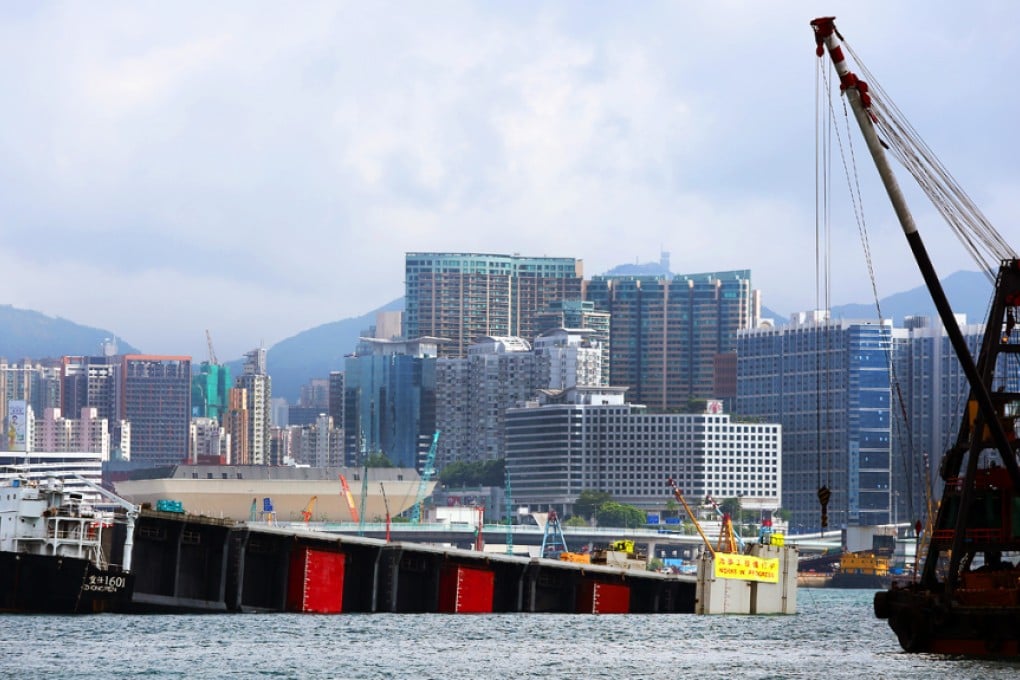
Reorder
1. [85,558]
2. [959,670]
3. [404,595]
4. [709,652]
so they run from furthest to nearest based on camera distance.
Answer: [404,595]
[85,558]
[709,652]
[959,670]

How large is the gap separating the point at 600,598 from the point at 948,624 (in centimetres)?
7676

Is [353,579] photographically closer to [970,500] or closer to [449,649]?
[449,649]

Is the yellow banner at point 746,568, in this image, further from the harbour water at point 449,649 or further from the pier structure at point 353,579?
the harbour water at point 449,649

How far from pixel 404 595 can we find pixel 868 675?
238 ft

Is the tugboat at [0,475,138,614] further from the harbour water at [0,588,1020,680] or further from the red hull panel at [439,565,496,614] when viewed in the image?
the red hull panel at [439,565,496,614]

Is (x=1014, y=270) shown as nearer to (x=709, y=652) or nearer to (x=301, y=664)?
(x=709, y=652)

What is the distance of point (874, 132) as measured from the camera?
99.6 meters

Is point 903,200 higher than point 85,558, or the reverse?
point 903,200

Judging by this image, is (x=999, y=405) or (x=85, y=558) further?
(x=85, y=558)

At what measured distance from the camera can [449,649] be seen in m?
115

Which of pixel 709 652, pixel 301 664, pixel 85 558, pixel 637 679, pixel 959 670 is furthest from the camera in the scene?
pixel 85 558

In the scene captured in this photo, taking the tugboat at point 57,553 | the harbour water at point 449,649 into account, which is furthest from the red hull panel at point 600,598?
the tugboat at point 57,553

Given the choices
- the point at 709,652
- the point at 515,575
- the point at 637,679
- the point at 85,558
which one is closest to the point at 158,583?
the point at 85,558

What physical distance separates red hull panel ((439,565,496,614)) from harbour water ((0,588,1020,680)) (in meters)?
8.79
